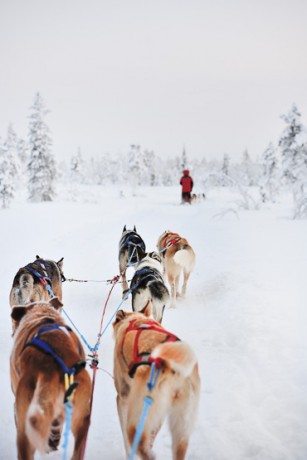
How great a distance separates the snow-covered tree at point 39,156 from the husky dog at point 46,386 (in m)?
33.7

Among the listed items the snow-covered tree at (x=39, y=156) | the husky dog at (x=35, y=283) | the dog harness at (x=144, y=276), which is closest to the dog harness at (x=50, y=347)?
the husky dog at (x=35, y=283)

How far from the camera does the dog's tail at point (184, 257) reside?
22.6 ft

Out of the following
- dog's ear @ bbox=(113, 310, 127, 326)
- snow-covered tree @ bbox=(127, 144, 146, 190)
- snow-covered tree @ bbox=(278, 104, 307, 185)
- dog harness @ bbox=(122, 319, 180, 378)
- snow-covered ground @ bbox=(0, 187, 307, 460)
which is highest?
snow-covered tree @ bbox=(127, 144, 146, 190)

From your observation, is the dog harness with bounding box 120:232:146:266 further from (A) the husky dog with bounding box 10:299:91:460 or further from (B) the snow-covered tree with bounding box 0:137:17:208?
(B) the snow-covered tree with bounding box 0:137:17:208

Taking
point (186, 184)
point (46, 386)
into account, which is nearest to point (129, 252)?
point (46, 386)

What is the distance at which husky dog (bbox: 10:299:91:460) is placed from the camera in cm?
188

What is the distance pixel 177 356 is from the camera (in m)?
2.02

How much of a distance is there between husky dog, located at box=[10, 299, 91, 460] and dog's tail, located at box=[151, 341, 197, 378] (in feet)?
1.91

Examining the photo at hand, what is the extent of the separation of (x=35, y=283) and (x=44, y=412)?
316cm

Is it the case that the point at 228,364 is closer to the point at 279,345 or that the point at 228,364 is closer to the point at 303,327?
the point at 279,345

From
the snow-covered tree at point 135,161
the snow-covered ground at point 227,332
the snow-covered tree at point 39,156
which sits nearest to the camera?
the snow-covered ground at point 227,332

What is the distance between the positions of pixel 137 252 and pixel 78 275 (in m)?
2.94

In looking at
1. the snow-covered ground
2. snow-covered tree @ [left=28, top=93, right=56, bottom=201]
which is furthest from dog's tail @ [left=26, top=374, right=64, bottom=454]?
snow-covered tree @ [left=28, top=93, right=56, bottom=201]

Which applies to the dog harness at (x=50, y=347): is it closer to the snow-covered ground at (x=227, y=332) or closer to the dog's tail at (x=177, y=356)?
the dog's tail at (x=177, y=356)
